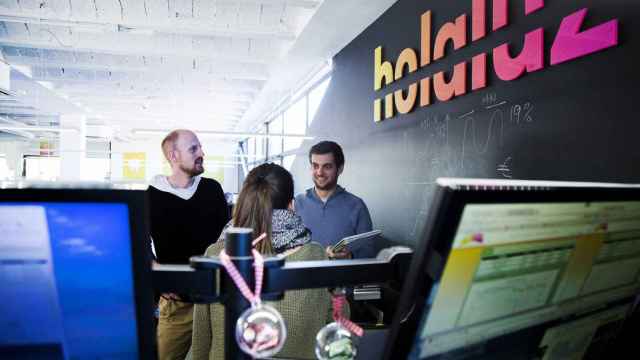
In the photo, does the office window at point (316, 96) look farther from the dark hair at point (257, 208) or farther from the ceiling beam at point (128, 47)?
the dark hair at point (257, 208)

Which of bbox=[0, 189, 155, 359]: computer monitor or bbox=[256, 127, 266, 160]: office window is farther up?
bbox=[256, 127, 266, 160]: office window

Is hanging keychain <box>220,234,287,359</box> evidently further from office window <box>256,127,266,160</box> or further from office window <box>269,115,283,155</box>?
office window <box>256,127,266,160</box>

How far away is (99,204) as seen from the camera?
2.06 feet

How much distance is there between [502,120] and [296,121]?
630 centimetres

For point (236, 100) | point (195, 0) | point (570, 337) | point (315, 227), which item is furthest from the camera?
point (236, 100)

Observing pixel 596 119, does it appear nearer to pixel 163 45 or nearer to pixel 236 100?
pixel 163 45

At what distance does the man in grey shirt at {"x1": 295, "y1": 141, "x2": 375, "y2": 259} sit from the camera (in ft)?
9.97

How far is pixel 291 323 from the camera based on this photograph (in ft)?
4.66

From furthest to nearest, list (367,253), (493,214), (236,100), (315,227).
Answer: (236,100)
(315,227)
(367,253)
(493,214)

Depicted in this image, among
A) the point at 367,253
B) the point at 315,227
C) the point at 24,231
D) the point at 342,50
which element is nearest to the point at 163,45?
the point at 342,50

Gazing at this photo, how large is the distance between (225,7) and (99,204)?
4.55m

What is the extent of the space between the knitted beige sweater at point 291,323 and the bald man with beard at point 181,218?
803mm

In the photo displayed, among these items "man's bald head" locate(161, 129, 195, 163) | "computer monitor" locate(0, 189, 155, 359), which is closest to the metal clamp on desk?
"computer monitor" locate(0, 189, 155, 359)

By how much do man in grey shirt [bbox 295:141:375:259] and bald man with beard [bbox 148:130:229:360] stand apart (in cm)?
70
